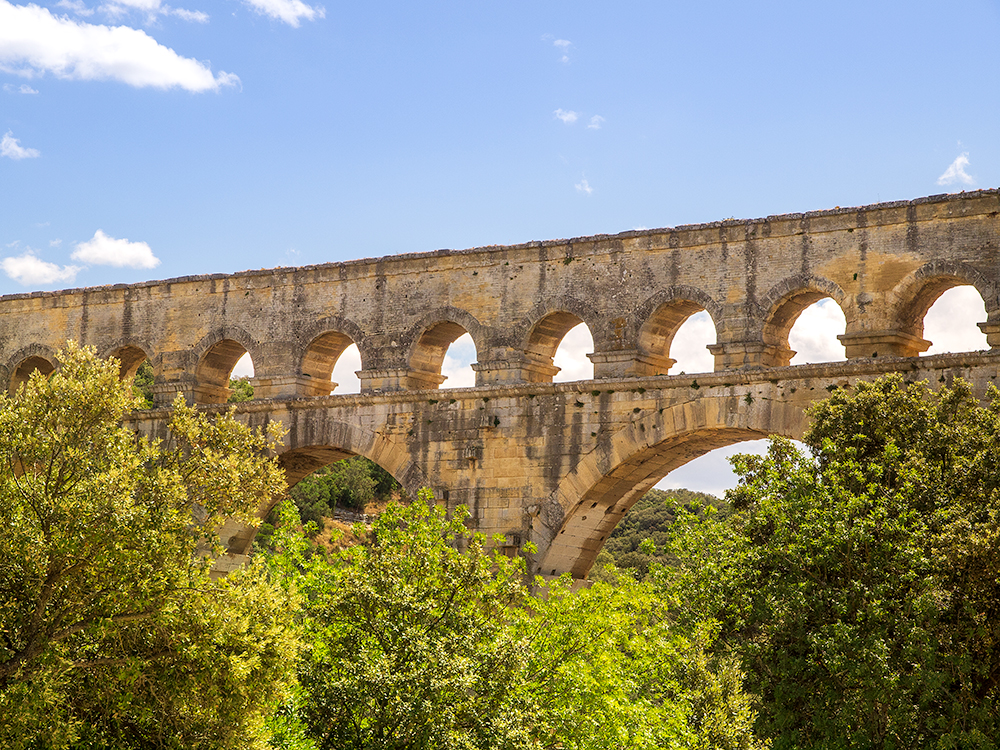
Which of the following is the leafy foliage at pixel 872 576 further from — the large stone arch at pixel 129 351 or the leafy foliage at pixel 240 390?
the leafy foliage at pixel 240 390

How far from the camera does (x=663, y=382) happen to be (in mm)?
18469

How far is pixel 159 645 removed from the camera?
1152cm

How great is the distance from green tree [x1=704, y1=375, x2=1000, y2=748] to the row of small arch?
7.59 feet

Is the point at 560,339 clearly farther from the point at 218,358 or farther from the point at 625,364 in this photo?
the point at 218,358

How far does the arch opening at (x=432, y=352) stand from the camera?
21250 millimetres

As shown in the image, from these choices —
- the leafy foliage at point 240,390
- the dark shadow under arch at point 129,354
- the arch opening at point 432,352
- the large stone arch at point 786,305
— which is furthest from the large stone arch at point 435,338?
the leafy foliage at point 240,390

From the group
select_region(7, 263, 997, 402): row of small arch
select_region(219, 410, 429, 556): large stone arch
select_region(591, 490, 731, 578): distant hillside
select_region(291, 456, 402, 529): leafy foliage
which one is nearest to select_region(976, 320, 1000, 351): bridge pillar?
select_region(7, 263, 997, 402): row of small arch

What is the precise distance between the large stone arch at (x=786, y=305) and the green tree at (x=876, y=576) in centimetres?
267

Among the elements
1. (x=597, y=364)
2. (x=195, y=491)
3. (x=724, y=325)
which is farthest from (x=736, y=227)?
(x=195, y=491)

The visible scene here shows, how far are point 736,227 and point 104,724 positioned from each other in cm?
1121

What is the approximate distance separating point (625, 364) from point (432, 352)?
378cm

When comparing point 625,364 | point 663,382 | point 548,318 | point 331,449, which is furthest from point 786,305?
point 331,449

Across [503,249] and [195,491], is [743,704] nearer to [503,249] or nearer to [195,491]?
[195,491]

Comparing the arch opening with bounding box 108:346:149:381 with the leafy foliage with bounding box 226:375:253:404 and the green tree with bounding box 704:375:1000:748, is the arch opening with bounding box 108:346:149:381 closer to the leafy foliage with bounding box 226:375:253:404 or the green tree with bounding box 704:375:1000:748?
the green tree with bounding box 704:375:1000:748
